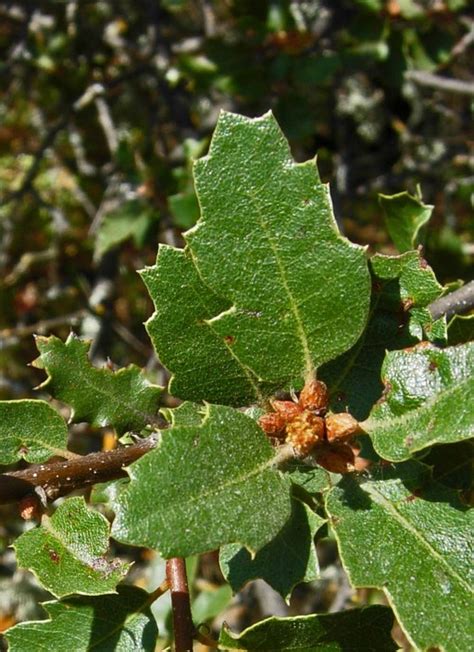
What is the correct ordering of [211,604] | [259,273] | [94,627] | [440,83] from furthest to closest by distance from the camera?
[440,83] < [211,604] < [94,627] < [259,273]

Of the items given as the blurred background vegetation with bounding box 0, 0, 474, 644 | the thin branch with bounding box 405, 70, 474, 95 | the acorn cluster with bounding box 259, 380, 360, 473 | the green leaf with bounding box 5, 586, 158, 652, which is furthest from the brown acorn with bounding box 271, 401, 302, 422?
the thin branch with bounding box 405, 70, 474, 95

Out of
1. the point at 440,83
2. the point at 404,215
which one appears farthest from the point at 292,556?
the point at 440,83

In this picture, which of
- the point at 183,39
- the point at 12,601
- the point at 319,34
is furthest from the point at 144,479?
the point at 183,39

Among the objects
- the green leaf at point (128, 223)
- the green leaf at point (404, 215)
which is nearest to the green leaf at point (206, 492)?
the green leaf at point (404, 215)

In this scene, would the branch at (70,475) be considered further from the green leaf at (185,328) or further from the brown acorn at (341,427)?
the brown acorn at (341,427)

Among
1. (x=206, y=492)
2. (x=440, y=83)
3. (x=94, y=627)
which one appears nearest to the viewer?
(x=206, y=492)

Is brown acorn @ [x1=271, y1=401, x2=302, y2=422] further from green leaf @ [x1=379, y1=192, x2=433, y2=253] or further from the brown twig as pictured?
green leaf @ [x1=379, y1=192, x2=433, y2=253]

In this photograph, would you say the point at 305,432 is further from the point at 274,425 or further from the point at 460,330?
the point at 460,330

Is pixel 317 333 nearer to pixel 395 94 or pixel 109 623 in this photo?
pixel 109 623
